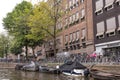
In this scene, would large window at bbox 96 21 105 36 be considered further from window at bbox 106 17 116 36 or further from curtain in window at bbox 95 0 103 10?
curtain in window at bbox 95 0 103 10

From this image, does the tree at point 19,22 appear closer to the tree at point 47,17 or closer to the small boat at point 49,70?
the tree at point 47,17

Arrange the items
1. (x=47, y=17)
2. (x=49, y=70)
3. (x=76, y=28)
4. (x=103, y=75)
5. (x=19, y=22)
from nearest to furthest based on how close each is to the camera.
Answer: (x=103, y=75) → (x=49, y=70) → (x=47, y=17) → (x=76, y=28) → (x=19, y=22)

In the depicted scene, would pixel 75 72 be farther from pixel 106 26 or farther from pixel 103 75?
pixel 106 26

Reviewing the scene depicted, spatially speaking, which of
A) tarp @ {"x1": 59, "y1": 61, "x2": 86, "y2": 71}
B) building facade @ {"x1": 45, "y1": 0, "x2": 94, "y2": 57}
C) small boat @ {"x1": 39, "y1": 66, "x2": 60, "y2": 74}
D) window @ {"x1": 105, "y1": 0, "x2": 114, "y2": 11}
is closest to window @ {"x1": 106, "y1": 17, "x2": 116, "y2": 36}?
window @ {"x1": 105, "y1": 0, "x2": 114, "y2": 11}

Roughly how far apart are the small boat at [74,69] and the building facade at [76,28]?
35.6 ft

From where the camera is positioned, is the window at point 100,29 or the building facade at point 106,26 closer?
the building facade at point 106,26

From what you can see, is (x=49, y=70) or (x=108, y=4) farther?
(x=49, y=70)

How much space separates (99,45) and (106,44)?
2.46 meters

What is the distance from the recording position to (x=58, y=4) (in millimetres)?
58438

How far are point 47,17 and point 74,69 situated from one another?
21.0m

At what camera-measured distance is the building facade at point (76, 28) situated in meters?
54.2

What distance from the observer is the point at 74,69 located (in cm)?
3944

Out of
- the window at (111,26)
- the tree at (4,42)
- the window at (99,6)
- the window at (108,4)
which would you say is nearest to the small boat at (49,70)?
the window at (111,26)

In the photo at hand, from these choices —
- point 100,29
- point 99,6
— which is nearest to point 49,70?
point 100,29
